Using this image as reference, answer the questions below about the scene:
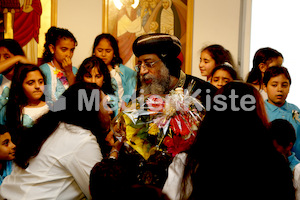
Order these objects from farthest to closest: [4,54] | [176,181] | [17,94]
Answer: [4,54] → [17,94] → [176,181]

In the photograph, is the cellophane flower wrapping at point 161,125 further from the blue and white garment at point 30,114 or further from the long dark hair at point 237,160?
the blue and white garment at point 30,114

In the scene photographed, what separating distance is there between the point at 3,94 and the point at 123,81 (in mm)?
1324

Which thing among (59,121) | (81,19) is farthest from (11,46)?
(59,121)

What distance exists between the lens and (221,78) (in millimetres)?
3213

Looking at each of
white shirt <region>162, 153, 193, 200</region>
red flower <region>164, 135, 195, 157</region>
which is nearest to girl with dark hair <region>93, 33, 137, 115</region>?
red flower <region>164, 135, 195, 157</region>

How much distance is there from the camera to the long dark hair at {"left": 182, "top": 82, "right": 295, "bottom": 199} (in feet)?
4.20

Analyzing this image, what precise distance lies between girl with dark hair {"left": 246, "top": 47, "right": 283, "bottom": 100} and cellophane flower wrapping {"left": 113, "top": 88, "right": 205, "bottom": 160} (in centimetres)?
213

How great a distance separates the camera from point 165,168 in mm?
1574

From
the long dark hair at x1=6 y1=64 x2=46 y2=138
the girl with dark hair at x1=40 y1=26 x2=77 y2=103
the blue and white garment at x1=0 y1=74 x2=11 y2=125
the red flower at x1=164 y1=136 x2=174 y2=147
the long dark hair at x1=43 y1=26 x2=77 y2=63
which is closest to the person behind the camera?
the red flower at x1=164 y1=136 x2=174 y2=147

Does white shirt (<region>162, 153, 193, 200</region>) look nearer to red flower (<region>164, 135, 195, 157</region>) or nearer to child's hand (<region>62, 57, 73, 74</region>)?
red flower (<region>164, 135, 195, 157</region>)

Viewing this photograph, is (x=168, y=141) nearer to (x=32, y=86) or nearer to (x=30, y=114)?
(x=30, y=114)

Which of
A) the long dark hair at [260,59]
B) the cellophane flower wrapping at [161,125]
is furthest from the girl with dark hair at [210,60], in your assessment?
the cellophane flower wrapping at [161,125]

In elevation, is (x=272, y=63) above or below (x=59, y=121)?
above

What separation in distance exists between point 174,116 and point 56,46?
2.52 metres
